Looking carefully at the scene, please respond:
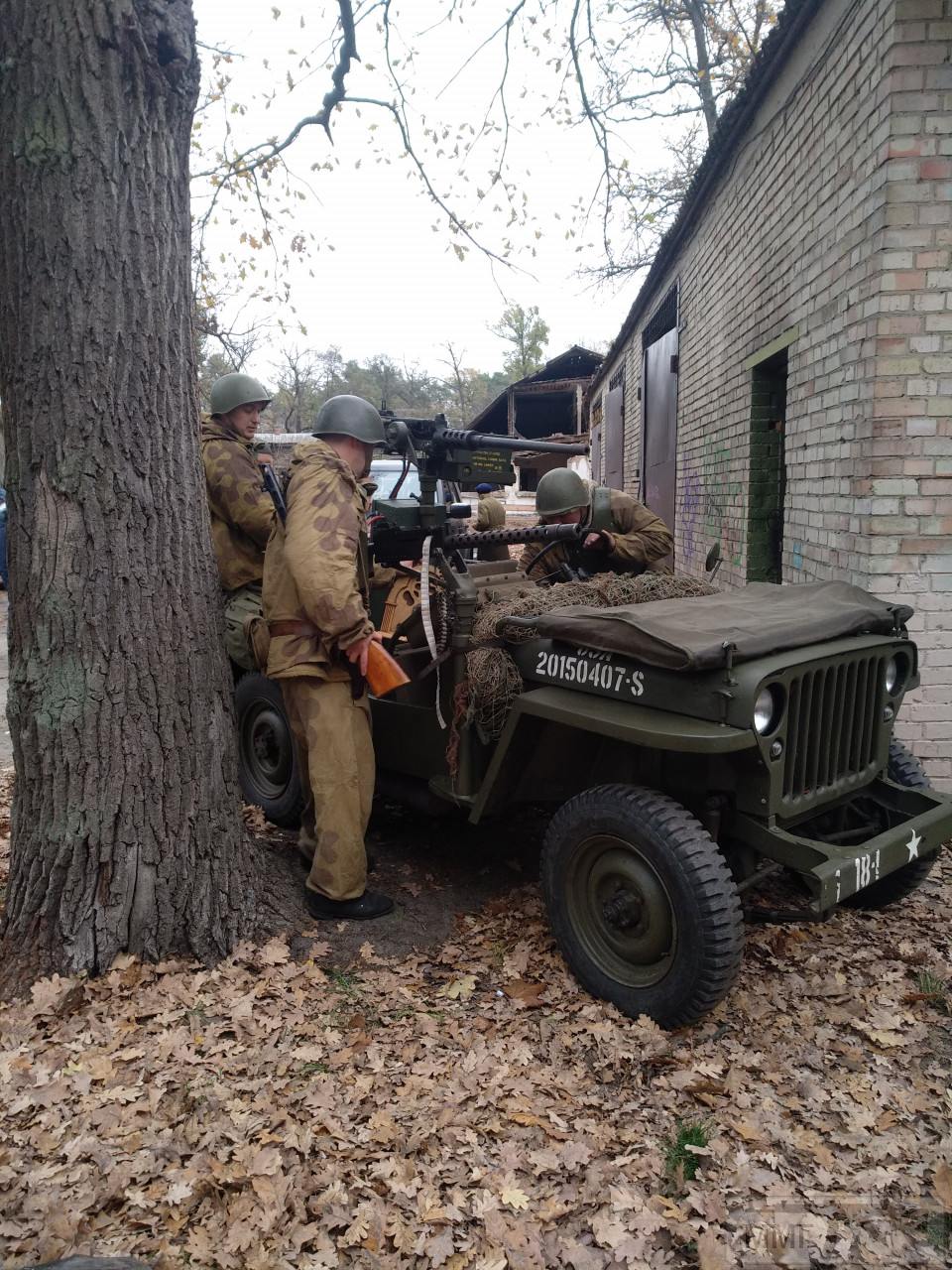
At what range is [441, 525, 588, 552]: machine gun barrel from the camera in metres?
3.81

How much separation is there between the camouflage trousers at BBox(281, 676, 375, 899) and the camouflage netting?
21.3 inches

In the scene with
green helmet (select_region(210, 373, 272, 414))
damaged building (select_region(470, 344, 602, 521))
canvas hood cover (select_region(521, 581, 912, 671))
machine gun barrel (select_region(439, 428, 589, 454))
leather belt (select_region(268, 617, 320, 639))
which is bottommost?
leather belt (select_region(268, 617, 320, 639))

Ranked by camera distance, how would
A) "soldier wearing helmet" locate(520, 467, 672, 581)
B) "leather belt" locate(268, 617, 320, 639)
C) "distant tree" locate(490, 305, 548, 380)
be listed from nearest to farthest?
"leather belt" locate(268, 617, 320, 639) < "soldier wearing helmet" locate(520, 467, 672, 581) < "distant tree" locate(490, 305, 548, 380)

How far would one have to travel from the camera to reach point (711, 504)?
8391mm

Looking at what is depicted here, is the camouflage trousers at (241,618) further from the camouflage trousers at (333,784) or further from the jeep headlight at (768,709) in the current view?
the jeep headlight at (768,709)

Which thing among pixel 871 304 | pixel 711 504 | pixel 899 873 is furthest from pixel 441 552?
pixel 711 504

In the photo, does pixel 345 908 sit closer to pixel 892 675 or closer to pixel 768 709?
pixel 768 709

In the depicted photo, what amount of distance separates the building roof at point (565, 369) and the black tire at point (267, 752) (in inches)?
841

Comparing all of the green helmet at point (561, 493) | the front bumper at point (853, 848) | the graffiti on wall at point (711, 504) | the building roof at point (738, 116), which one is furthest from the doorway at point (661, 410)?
the front bumper at point (853, 848)

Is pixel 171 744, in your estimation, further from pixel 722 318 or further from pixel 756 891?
pixel 722 318

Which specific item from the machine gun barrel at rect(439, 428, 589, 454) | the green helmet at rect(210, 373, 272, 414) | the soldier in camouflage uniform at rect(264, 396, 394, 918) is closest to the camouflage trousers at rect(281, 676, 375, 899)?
the soldier in camouflage uniform at rect(264, 396, 394, 918)

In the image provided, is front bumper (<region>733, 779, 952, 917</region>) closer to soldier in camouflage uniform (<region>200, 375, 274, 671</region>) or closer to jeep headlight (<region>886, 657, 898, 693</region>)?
jeep headlight (<region>886, 657, 898, 693</region>)

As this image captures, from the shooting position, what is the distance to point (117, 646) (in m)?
2.97

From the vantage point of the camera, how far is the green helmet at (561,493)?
5121mm
